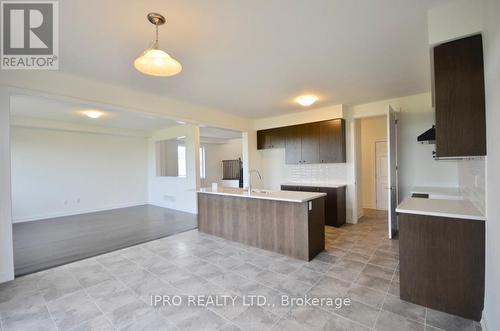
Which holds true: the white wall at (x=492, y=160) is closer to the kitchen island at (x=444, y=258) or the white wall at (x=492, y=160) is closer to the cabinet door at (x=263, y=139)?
the kitchen island at (x=444, y=258)

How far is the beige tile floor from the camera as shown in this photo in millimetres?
1872

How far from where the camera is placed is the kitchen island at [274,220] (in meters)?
3.09

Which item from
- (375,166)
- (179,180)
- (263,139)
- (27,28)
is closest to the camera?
(27,28)

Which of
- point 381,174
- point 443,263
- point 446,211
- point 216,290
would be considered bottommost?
point 216,290

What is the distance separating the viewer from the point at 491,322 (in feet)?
5.02

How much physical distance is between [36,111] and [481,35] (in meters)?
7.44

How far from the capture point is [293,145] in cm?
552

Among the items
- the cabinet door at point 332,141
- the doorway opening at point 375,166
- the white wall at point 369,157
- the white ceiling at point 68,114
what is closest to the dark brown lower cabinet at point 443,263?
the cabinet door at point 332,141

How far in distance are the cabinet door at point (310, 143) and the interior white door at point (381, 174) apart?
7.97ft

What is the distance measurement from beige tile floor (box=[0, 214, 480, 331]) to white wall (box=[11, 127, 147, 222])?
4.31 metres

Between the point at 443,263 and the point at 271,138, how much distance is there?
14.7 feet

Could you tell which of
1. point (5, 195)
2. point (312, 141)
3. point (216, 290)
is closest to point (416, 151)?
point (312, 141)

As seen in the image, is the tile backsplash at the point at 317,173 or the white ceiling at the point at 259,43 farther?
the tile backsplash at the point at 317,173

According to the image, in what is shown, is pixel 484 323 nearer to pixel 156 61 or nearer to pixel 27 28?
pixel 156 61
